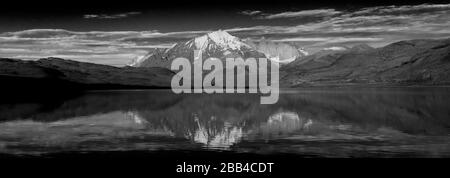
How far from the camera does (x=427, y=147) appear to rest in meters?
37.0

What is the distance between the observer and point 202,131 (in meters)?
50.8

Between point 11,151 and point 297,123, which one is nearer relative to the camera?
point 11,151

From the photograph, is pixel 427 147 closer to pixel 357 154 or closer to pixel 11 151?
pixel 357 154

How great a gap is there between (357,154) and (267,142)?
9.21 metres
